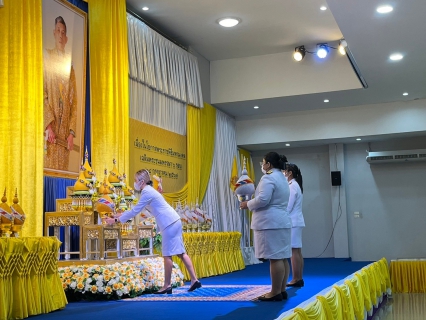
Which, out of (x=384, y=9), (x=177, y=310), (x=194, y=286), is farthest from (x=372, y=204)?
(x=177, y=310)

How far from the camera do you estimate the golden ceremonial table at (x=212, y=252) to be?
7.73m

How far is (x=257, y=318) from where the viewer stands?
3.78m

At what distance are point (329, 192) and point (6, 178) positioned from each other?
8.38 meters

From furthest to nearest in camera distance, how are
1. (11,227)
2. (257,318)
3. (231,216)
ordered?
(231,216) < (11,227) < (257,318)

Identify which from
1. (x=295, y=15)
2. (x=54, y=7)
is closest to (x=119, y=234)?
(x=54, y=7)

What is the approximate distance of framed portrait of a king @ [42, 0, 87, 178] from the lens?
664cm

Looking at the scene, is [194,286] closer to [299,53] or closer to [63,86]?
[63,86]

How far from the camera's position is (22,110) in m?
5.98

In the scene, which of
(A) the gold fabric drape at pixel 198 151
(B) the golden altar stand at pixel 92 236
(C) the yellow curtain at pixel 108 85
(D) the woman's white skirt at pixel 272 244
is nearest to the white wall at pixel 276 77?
(A) the gold fabric drape at pixel 198 151

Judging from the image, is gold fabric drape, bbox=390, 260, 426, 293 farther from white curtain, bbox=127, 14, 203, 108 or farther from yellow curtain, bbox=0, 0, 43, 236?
→ yellow curtain, bbox=0, 0, 43, 236

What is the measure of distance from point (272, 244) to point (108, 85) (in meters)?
3.85

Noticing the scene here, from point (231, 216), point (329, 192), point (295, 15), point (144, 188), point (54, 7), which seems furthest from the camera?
point (329, 192)

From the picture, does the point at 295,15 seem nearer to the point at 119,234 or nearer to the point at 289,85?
the point at 289,85

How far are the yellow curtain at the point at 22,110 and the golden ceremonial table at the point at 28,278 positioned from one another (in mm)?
1416
